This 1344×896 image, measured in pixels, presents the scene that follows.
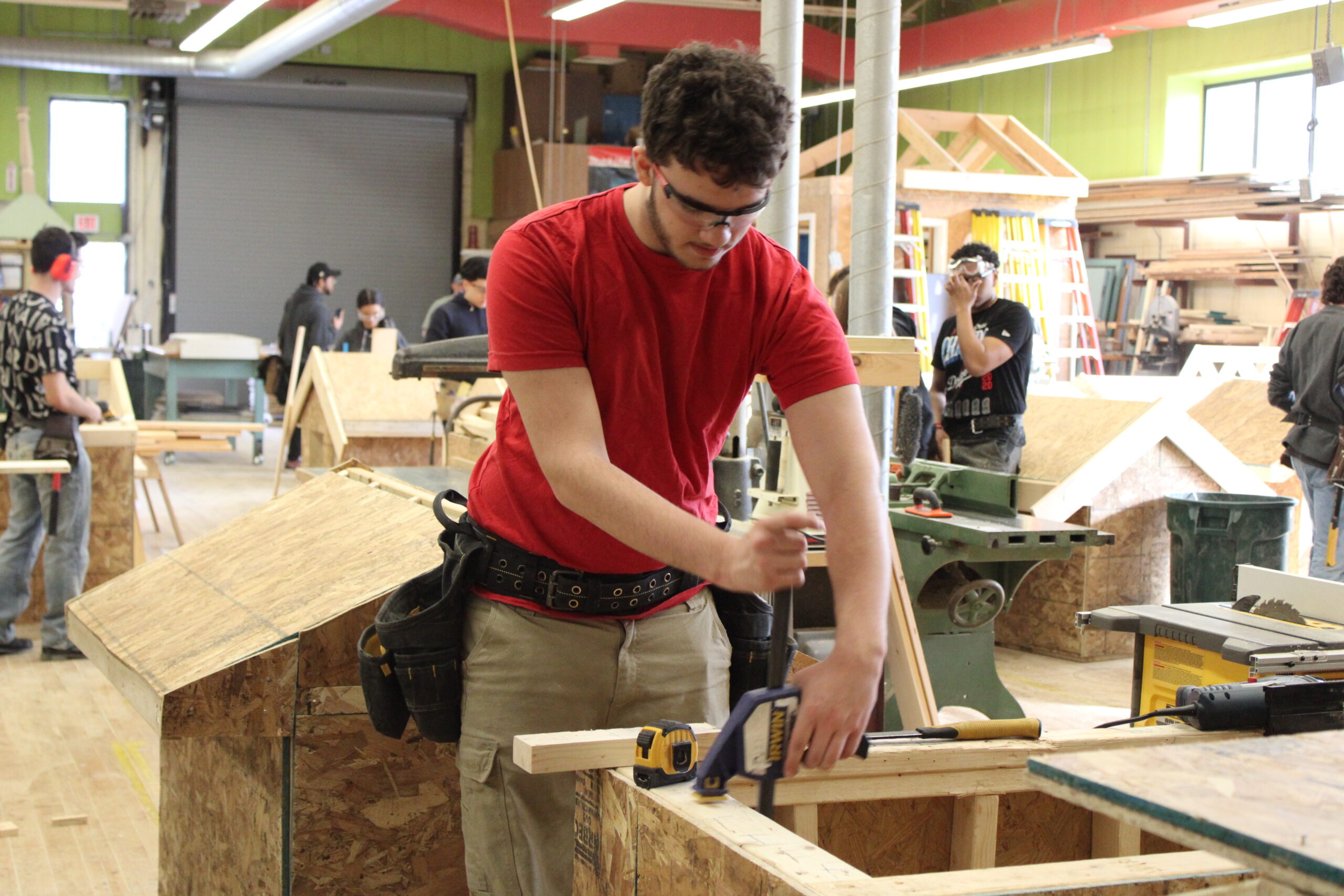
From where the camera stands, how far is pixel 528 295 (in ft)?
5.03

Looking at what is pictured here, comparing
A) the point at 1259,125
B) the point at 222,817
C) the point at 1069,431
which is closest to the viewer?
the point at 222,817

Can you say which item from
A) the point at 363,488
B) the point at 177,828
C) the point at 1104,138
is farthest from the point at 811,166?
the point at 177,828

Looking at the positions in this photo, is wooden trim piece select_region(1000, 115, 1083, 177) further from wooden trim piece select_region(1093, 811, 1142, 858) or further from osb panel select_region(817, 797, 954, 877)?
osb panel select_region(817, 797, 954, 877)

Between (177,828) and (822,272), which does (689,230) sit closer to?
(177,828)

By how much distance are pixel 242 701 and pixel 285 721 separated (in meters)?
0.10

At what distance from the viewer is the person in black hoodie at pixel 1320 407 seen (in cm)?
487

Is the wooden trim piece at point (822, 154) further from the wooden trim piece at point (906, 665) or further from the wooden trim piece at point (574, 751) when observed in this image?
the wooden trim piece at point (574, 751)

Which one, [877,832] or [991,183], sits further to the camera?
[991,183]

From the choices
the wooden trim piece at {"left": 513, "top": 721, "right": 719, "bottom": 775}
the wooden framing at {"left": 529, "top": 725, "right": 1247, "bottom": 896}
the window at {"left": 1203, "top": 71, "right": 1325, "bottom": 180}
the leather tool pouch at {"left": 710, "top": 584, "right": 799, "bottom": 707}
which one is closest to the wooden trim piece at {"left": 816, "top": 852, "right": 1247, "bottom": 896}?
the wooden framing at {"left": 529, "top": 725, "right": 1247, "bottom": 896}

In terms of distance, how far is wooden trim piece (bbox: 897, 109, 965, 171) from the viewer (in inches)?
358

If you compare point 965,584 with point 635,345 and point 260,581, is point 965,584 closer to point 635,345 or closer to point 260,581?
point 260,581

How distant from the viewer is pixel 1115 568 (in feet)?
17.1

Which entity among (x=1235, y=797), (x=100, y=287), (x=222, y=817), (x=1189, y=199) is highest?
(x=1189, y=199)

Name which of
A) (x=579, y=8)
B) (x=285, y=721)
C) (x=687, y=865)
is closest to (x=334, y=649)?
(x=285, y=721)
